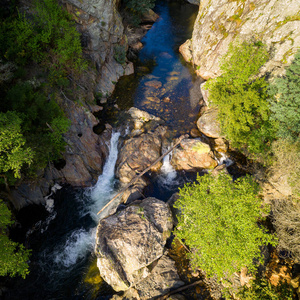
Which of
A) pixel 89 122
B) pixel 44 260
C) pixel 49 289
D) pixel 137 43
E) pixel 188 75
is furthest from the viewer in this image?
pixel 137 43

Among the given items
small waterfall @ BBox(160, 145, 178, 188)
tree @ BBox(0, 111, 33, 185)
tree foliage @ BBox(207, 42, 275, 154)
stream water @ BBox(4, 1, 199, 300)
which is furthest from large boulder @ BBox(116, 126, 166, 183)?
tree @ BBox(0, 111, 33, 185)

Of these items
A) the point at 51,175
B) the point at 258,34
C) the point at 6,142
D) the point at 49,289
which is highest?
the point at 258,34

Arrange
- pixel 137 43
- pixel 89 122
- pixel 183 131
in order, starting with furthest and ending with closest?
pixel 137 43, pixel 183 131, pixel 89 122

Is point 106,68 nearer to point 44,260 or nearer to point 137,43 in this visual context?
point 137,43

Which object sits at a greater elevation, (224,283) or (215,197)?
(215,197)

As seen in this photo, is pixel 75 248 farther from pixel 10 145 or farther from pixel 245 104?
pixel 245 104

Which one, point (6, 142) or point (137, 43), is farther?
point (137, 43)

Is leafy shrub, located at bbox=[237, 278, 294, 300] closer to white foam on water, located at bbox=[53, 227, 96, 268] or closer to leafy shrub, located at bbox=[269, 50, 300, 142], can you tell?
leafy shrub, located at bbox=[269, 50, 300, 142]

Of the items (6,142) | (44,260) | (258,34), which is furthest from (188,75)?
(44,260)
